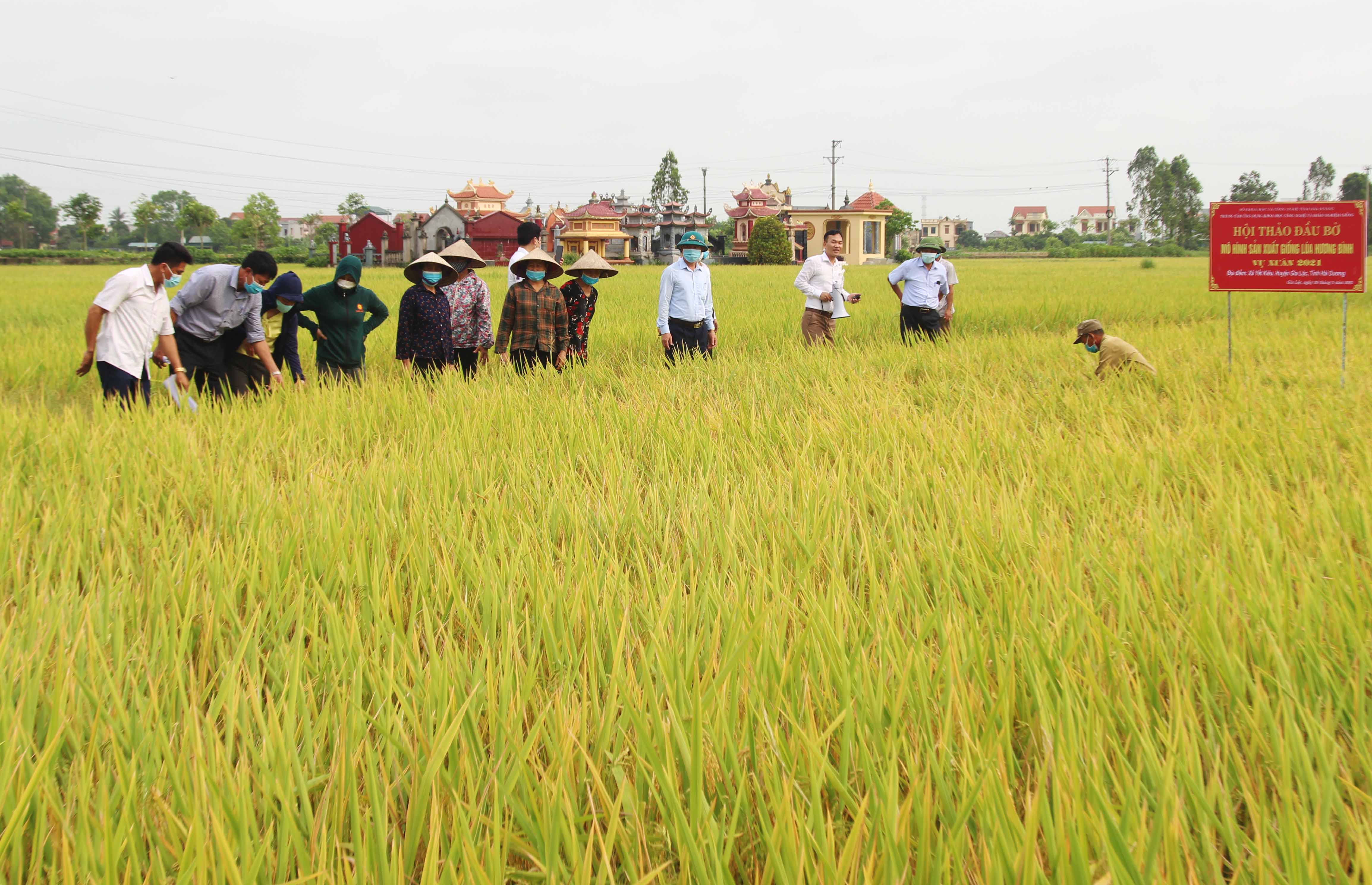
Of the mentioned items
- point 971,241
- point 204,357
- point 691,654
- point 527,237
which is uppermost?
point 971,241

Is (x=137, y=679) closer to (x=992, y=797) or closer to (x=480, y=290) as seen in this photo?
(x=992, y=797)

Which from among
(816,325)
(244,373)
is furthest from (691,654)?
(816,325)

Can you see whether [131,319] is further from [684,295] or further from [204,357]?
[684,295]

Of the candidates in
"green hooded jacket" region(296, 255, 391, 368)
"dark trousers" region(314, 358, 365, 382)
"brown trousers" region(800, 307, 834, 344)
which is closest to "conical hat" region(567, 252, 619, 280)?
"green hooded jacket" region(296, 255, 391, 368)

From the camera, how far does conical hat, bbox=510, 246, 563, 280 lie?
594 centimetres

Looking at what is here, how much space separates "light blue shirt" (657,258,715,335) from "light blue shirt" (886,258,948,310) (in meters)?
2.13

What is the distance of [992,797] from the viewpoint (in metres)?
1.07

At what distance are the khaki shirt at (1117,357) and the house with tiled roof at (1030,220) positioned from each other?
446 ft

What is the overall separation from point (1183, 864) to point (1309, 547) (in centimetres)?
159

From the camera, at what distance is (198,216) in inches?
2276

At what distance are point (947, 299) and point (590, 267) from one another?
424 cm

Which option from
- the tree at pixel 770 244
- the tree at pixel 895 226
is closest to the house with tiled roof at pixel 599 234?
the tree at pixel 770 244

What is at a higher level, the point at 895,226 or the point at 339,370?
the point at 895,226

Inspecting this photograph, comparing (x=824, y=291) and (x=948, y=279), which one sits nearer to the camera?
(x=824, y=291)
